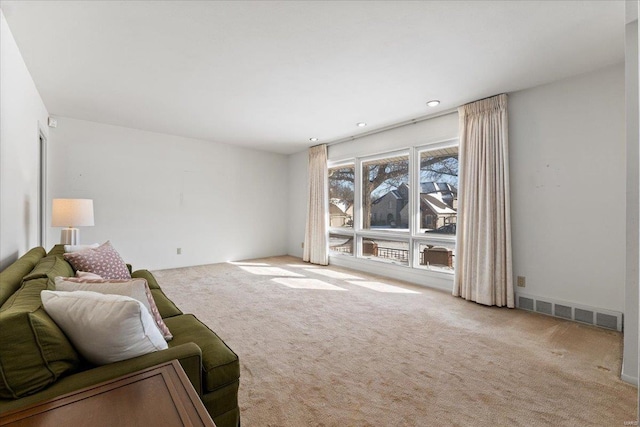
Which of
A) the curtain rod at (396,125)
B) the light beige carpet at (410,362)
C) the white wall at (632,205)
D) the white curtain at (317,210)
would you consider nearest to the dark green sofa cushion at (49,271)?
the light beige carpet at (410,362)

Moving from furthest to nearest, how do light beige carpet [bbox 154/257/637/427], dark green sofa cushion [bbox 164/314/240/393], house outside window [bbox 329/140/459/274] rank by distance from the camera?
1. house outside window [bbox 329/140/459/274]
2. light beige carpet [bbox 154/257/637/427]
3. dark green sofa cushion [bbox 164/314/240/393]

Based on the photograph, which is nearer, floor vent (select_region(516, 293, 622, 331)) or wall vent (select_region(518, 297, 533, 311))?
floor vent (select_region(516, 293, 622, 331))

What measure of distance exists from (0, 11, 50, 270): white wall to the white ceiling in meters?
0.19

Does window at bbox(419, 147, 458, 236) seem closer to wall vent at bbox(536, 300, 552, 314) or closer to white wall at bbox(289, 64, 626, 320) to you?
white wall at bbox(289, 64, 626, 320)

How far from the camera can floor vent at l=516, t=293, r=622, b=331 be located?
2664 millimetres

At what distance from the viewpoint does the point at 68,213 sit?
3084mm

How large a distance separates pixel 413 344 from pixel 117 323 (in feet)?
7.06

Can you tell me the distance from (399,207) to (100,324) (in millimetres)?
4197

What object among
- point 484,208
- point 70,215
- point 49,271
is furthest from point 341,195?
point 49,271

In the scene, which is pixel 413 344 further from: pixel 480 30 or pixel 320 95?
pixel 320 95

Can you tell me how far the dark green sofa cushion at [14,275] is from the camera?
1308mm

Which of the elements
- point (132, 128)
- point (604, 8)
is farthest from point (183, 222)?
point (604, 8)

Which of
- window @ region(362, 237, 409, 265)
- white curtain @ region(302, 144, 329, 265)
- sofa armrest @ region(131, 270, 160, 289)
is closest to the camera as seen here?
sofa armrest @ region(131, 270, 160, 289)

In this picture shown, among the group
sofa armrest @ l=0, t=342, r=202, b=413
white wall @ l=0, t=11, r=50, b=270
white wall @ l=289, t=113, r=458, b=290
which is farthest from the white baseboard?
white wall @ l=0, t=11, r=50, b=270
